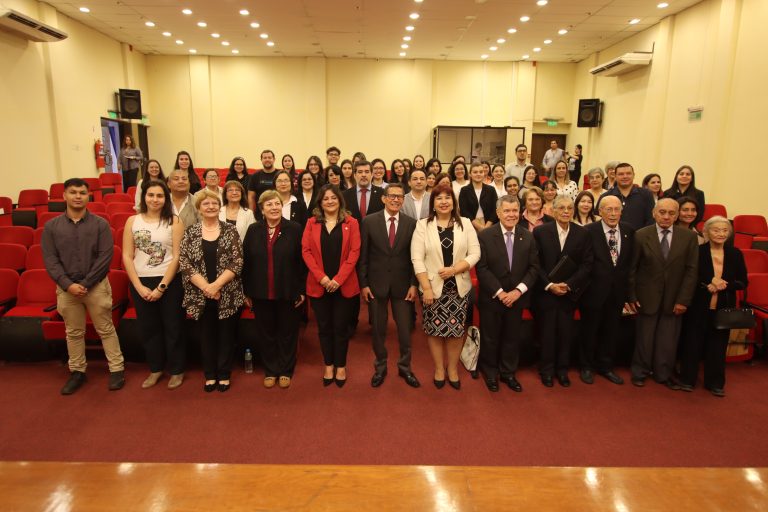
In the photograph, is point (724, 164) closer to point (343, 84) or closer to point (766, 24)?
point (766, 24)

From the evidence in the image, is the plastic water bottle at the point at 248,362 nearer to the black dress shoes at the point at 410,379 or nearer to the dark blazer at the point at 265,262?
the dark blazer at the point at 265,262

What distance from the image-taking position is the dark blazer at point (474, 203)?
198 inches

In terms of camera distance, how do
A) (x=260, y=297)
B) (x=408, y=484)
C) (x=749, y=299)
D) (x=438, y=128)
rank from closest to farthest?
(x=408, y=484) < (x=260, y=297) < (x=749, y=299) < (x=438, y=128)

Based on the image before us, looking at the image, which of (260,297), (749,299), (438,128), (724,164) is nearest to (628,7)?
(724,164)

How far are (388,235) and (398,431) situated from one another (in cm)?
142

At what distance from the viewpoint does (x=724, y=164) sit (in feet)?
27.9

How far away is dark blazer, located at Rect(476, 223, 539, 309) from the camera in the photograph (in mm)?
3555

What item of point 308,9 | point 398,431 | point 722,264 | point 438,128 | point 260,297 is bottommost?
point 398,431

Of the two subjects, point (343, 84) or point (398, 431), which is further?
point (343, 84)

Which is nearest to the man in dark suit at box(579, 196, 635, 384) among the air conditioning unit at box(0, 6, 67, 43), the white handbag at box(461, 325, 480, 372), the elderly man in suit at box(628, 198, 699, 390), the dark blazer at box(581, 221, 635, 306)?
the dark blazer at box(581, 221, 635, 306)

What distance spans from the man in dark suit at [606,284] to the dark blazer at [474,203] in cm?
144

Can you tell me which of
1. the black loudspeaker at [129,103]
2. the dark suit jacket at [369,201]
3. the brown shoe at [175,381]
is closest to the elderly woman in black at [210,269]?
the brown shoe at [175,381]

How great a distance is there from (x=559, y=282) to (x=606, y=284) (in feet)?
1.27

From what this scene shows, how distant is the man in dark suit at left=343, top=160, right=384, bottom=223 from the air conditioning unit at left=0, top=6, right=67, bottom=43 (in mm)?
7452
